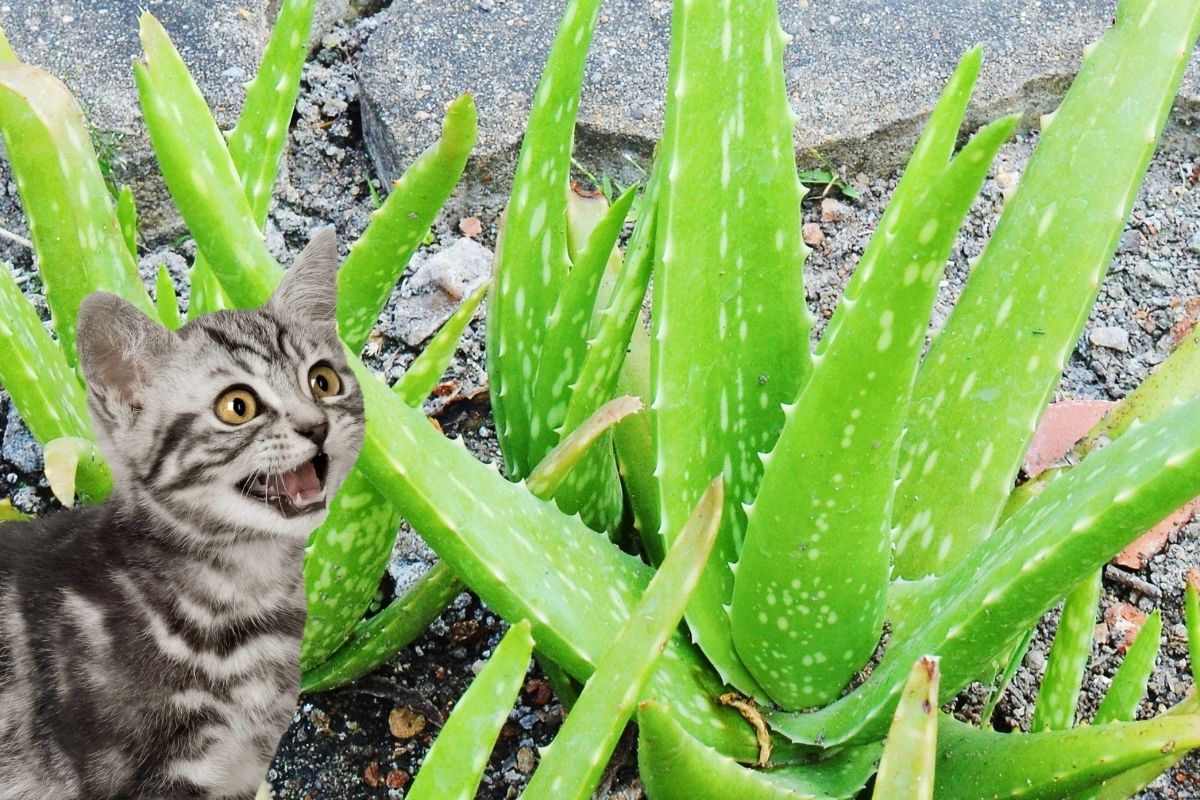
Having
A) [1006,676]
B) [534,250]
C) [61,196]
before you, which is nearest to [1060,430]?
[1006,676]

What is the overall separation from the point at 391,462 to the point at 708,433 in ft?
1.09

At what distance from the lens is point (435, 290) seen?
1.77 meters

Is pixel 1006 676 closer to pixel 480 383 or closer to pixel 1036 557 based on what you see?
pixel 1036 557

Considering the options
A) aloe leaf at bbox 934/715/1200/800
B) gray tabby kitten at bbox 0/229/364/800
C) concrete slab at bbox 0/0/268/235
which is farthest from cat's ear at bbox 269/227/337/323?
concrete slab at bbox 0/0/268/235

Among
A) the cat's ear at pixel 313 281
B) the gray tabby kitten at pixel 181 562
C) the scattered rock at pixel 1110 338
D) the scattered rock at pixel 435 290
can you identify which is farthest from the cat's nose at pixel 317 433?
the scattered rock at pixel 1110 338

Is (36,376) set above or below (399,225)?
below

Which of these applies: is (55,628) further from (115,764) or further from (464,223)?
(464,223)

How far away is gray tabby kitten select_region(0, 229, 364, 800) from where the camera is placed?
36.6 inches

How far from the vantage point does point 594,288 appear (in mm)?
1175

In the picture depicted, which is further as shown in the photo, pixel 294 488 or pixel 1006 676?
pixel 1006 676

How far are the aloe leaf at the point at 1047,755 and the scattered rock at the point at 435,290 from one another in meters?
0.95

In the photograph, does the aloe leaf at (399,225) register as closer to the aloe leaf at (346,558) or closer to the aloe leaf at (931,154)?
the aloe leaf at (346,558)

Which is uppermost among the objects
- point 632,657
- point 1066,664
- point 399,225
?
point 399,225

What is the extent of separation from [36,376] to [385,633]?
429mm
